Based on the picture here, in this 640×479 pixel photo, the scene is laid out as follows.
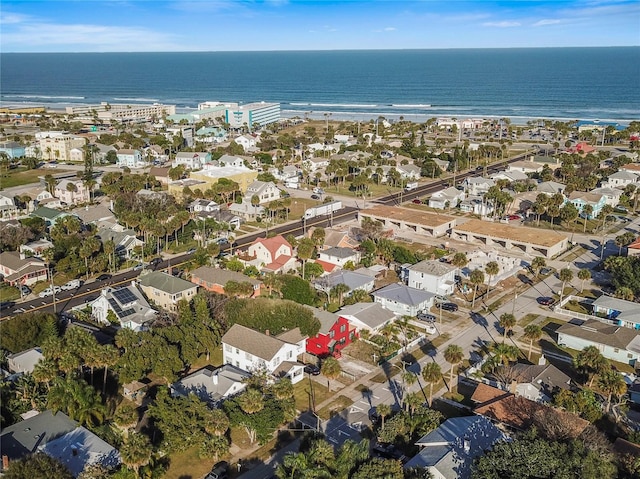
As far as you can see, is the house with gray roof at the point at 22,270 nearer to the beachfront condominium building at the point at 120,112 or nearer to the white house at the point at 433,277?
the white house at the point at 433,277

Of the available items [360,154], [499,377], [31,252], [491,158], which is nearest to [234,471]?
[499,377]

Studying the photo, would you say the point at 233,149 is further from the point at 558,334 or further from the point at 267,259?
the point at 558,334

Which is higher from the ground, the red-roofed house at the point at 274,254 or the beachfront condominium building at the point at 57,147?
the beachfront condominium building at the point at 57,147

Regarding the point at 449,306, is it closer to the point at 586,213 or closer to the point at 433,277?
the point at 433,277

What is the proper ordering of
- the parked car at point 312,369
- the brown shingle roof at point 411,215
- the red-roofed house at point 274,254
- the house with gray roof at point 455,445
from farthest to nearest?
the brown shingle roof at point 411,215 → the red-roofed house at point 274,254 → the parked car at point 312,369 → the house with gray roof at point 455,445

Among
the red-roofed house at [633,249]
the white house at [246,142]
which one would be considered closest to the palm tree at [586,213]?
the red-roofed house at [633,249]
